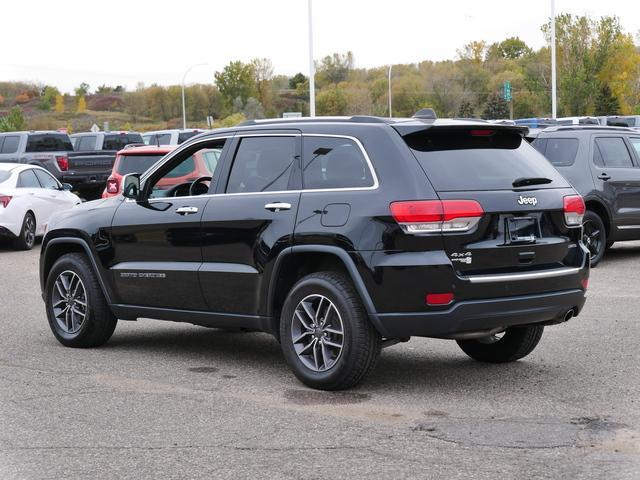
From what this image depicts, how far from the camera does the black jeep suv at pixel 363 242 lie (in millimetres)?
6996

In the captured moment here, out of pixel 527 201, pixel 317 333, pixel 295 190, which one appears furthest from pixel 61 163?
pixel 527 201

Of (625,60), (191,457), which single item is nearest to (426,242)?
(191,457)

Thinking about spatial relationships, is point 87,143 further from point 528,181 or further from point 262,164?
point 528,181

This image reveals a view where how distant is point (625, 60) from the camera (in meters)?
67.8

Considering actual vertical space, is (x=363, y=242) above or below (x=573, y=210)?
below

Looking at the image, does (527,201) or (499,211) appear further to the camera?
(527,201)

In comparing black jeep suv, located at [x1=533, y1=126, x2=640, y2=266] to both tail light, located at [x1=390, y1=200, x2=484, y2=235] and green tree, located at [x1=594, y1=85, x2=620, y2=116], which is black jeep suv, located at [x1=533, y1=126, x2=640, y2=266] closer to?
tail light, located at [x1=390, y1=200, x2=484, y2=235]

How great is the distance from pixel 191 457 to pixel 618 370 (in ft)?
11.8

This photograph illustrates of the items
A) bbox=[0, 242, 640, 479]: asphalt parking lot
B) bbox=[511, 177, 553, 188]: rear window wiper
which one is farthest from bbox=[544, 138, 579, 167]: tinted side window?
bbox=[511, 177, 553, 188]: rear window wiper

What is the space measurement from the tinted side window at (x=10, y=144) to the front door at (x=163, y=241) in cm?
2084

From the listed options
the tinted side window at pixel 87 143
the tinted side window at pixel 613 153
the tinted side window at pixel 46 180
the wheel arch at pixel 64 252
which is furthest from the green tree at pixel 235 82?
the wheel arch at pixel 64 252

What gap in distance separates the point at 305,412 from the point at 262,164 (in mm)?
2025

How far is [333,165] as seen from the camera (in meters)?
7.59

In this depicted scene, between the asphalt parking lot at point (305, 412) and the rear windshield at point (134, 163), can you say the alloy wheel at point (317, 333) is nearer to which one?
the asphalt parking lot at point (305, 412)
